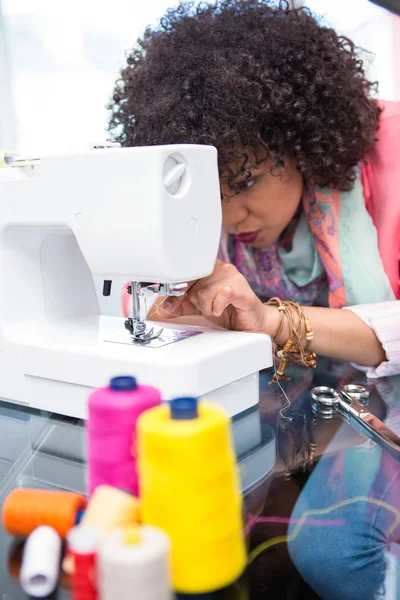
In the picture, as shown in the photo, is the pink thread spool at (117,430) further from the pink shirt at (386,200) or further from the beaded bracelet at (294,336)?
the pink shirt at (386,200)

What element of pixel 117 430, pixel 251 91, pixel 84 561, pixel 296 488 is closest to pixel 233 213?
pixel 251 91

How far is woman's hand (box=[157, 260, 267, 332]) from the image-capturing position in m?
1.08

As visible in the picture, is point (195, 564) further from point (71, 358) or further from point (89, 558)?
point (71, 358)

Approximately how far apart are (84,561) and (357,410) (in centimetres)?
59

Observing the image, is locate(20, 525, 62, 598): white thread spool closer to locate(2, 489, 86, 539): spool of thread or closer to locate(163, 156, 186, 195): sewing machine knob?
locate(2, 489, 86, 539): spool of thread

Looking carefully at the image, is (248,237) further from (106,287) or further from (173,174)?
(173,174)

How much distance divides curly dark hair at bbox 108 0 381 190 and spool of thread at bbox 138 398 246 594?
864 millimetres

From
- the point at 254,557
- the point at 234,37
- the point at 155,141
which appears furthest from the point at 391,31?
→ the point at 254,557

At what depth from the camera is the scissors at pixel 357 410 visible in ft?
2.77

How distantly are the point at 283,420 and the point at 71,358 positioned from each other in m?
0.33

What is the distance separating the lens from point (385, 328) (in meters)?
1.25

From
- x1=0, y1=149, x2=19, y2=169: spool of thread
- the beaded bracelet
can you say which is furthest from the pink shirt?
x1=0, y1=149, x2=19, y2=169: spool of thread

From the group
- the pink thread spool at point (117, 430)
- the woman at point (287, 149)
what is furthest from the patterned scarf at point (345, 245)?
the pink thread spool at point (117, 430)

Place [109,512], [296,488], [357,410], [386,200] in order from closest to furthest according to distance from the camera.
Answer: [109,512] < [296,488] < [357,410] < [386,200]
